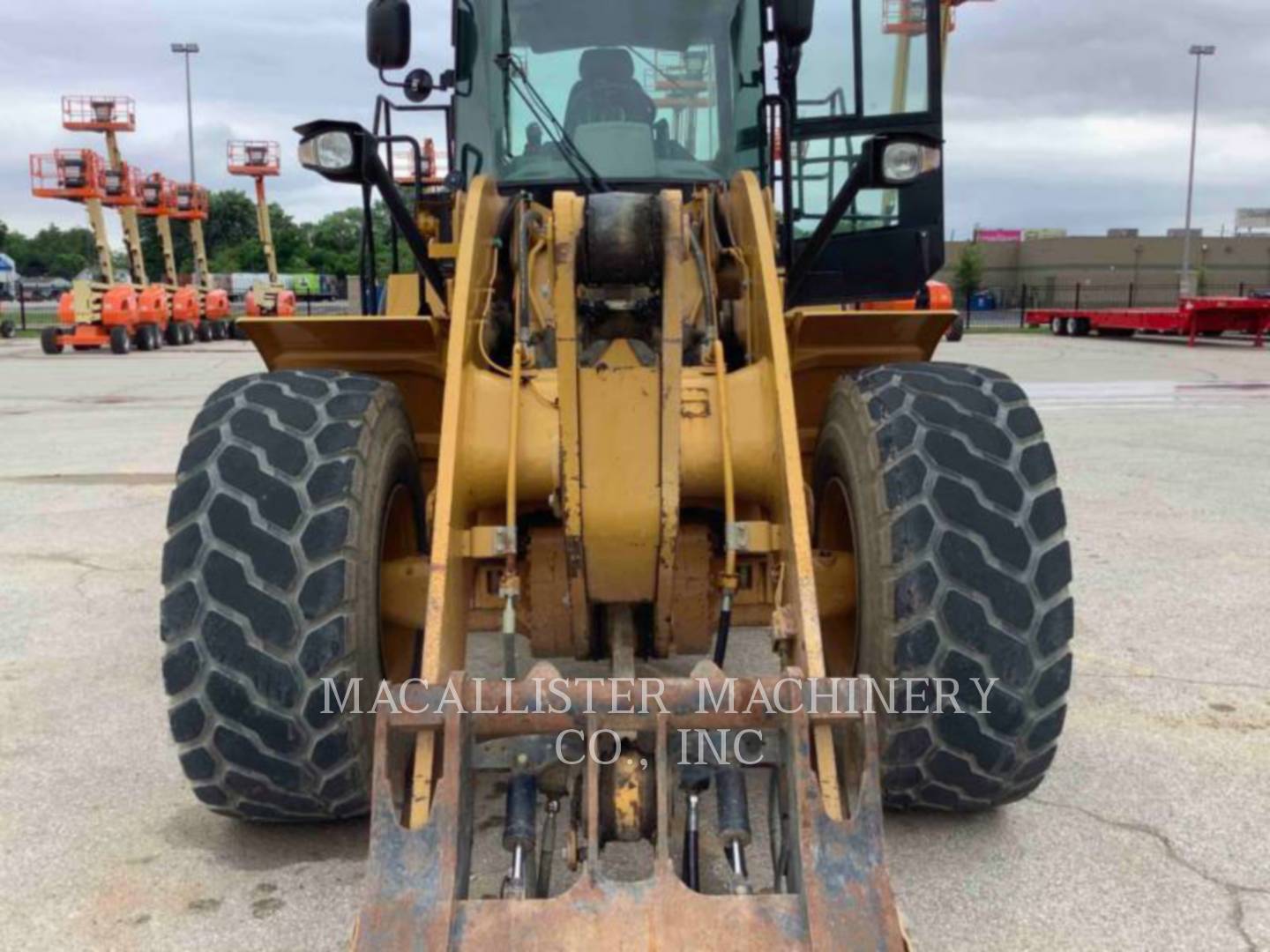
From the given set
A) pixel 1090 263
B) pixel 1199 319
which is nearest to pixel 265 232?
pixel 1199 319

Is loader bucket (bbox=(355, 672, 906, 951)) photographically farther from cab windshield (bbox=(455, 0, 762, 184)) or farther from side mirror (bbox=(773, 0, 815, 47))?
cab windshield (bbox=(455, 0, 762, 184))

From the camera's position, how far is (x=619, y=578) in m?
3.16

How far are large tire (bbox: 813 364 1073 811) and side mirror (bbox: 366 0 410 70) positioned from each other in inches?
87.5

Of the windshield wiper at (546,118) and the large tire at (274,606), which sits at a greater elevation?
the windshield wiper at (546,118)

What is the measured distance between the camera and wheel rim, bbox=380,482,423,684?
3.48 metres

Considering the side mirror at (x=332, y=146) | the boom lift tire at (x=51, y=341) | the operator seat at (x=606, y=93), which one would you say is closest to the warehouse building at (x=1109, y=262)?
the boom lift tire at (x=51, y=341)

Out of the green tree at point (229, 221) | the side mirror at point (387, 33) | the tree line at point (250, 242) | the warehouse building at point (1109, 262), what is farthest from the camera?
the green tree at point (229, 221)

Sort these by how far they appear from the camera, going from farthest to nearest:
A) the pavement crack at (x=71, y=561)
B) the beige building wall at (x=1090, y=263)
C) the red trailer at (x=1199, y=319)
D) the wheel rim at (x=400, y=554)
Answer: the beige building wall at (x=1090, y=263) → the red trailer at (x=1199, y=319) → the pavement crack at (x=71, y=561) → the wheel rim at (x=400, y=554)

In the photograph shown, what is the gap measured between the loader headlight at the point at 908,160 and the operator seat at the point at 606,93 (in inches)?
50.1

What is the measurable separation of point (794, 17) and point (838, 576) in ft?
5.47

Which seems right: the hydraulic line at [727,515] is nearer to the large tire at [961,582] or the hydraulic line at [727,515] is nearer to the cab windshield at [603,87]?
the large tire at [961,582]

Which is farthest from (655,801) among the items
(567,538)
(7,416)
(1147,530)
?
(7,416)

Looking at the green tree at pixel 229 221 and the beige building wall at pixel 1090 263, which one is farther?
the green tree at pixel 229 221

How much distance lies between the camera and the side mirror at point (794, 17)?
351 cm
